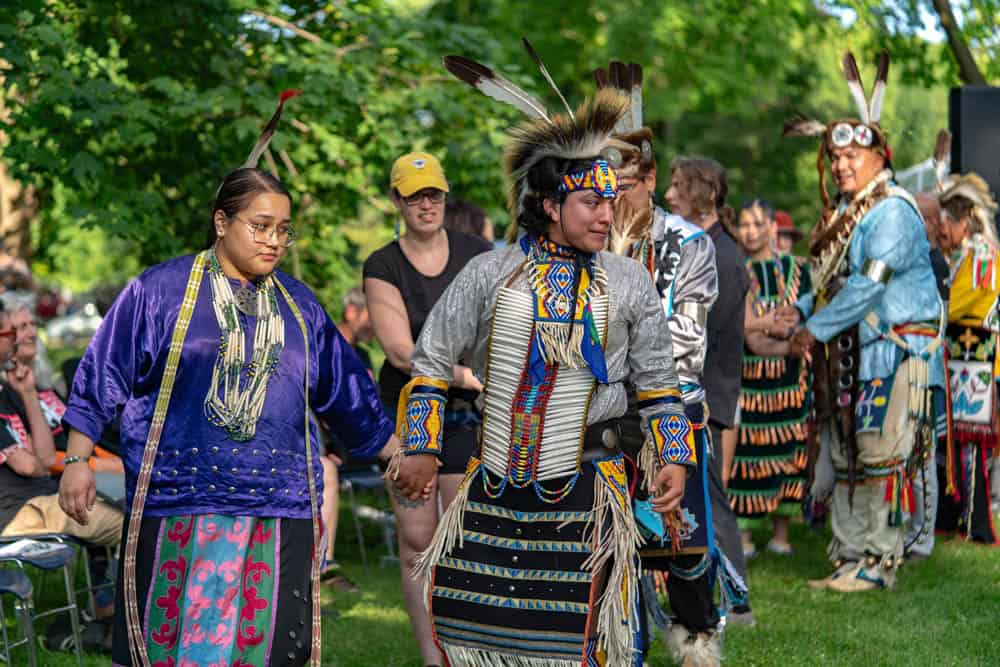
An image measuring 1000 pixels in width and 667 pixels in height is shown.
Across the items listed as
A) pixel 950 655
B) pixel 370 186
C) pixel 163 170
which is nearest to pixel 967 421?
pixel 950 655

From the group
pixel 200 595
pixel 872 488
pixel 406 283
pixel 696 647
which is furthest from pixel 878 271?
pixel 200 595

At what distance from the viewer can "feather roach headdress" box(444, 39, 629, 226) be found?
3947 millimetres

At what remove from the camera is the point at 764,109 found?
1001 inches

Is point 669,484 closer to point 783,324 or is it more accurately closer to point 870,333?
point 783,324

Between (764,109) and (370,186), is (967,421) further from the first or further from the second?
(764,109)

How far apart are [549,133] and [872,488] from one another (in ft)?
11.8

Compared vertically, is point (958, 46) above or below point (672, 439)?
above

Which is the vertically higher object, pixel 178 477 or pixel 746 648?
pixel 178 477

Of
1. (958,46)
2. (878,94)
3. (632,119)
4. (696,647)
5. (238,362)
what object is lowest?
(696,647)

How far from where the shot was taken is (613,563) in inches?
153

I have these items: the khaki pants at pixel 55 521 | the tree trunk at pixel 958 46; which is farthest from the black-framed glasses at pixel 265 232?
the tree trunk at pixel 958 46

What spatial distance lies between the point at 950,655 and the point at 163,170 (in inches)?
220

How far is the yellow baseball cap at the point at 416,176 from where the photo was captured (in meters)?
5.28

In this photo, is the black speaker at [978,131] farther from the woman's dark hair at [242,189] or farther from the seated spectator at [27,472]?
the woman's dark hair at [242,189]
